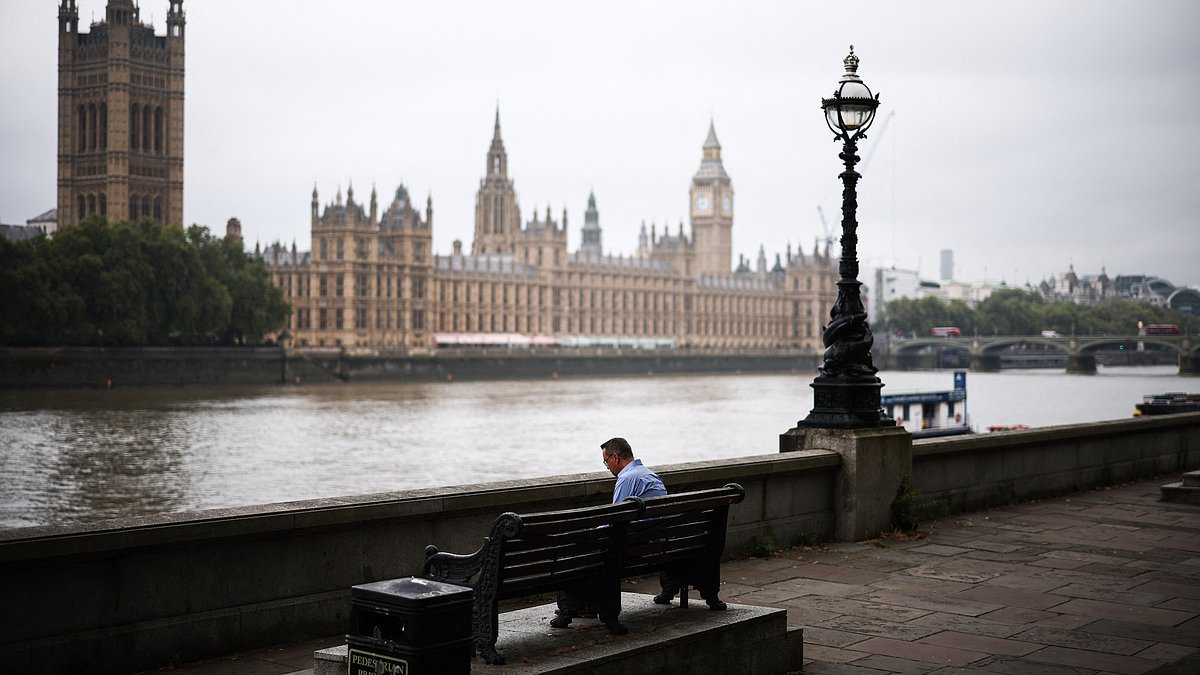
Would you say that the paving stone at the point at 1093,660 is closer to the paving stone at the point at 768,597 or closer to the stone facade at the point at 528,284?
the paving stone at the point at 768,597

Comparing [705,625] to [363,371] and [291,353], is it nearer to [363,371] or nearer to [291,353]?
[291,353]

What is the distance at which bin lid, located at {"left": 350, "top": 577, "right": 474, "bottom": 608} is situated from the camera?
445 cm

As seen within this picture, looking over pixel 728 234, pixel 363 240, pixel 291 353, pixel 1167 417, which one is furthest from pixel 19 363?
pixel 728 234

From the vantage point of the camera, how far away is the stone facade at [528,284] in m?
112

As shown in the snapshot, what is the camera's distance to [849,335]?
10922 millimetres

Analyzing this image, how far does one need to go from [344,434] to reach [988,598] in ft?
128

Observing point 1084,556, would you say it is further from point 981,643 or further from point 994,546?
point 981,643

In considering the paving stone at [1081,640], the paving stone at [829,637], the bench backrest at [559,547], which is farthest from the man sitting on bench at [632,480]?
the paving stone at [1081,640]

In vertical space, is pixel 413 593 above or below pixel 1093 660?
above

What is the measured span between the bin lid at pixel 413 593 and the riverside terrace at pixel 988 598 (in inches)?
22.9

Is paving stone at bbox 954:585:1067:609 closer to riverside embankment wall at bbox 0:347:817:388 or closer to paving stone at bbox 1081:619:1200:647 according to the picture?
paving stone at bbox 1081:619:1200:647

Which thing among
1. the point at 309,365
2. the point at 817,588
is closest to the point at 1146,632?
the point at 817,588

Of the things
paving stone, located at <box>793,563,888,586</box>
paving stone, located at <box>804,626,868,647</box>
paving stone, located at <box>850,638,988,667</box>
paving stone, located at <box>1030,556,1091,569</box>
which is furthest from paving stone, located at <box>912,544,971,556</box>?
paving stone, located at <box>850,638,988,667</box>

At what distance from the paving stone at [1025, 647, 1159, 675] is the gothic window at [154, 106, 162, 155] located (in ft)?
354
